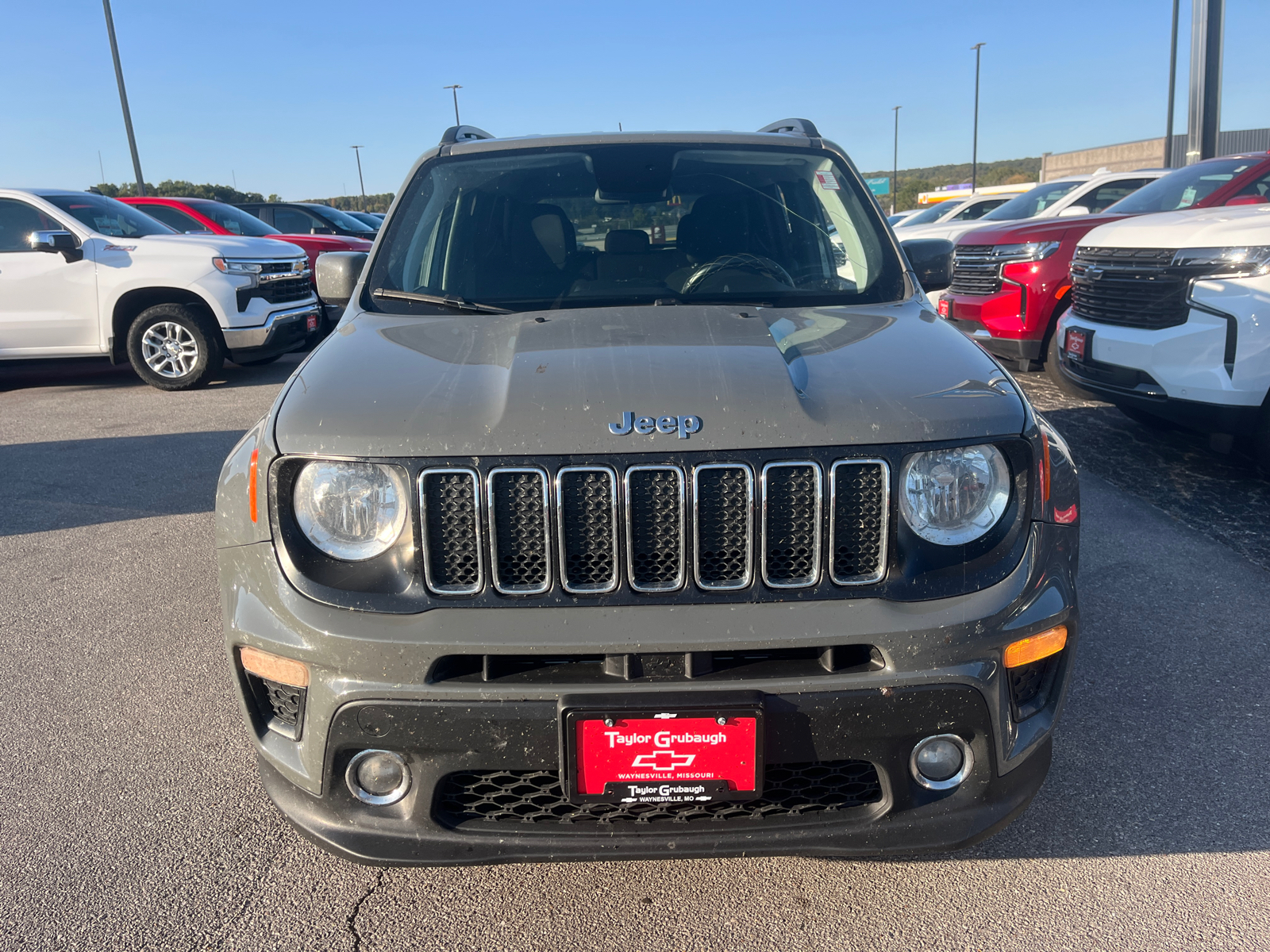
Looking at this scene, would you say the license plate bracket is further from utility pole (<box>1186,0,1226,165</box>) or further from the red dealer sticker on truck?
utility pole (<box>1186,0,1226,165</box>)

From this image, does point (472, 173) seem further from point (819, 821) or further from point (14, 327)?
point (14, 327)

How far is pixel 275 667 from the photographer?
1.93 meters

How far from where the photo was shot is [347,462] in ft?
6.29

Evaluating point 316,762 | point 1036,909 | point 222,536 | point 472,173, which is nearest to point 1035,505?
point 1036,909

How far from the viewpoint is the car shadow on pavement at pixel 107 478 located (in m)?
5.14

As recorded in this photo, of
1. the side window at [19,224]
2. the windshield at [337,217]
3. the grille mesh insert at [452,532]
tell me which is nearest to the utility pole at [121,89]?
the windshield at [337,217]

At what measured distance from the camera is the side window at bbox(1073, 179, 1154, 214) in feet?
34.4

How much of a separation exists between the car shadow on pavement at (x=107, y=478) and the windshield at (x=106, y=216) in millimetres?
2666

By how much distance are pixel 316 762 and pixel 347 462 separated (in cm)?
60

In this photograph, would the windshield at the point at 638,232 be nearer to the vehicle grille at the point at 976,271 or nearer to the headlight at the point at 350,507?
the headlight at the point at 350,507

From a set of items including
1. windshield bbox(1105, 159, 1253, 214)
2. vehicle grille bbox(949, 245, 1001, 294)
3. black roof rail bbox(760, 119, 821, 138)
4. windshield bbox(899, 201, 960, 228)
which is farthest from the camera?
windshield bbox(899, 201, 960, 228)

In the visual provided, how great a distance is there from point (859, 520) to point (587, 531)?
547mm

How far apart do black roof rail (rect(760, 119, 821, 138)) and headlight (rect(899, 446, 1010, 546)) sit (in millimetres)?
1986

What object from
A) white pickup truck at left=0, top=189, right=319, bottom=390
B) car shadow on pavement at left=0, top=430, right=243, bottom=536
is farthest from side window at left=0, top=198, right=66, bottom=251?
car shadow on pavement at left=0, top=430, right=243, bottom=536
